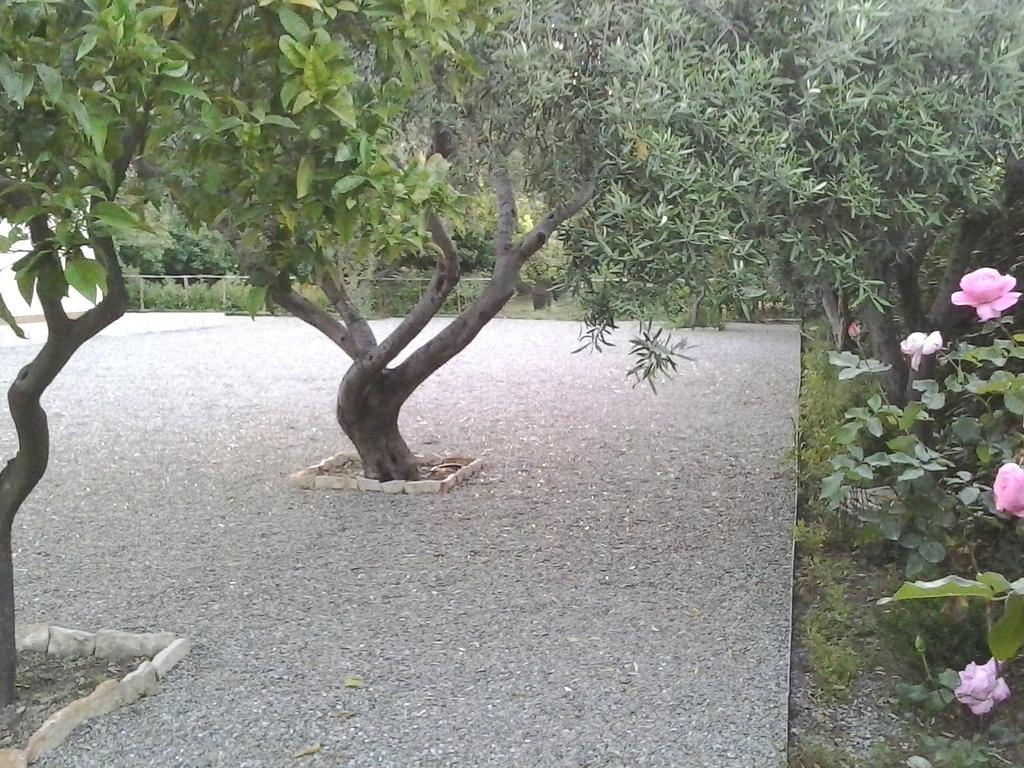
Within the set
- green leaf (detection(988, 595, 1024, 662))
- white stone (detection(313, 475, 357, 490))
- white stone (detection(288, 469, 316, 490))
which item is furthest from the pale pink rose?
white stone (detection(288, 469, 316, 490))

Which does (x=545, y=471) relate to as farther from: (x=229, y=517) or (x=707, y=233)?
(x=707, y=233)

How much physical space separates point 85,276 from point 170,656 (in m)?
1.92

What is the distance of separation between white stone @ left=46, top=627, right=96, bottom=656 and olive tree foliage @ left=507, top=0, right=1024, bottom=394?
2201 mm

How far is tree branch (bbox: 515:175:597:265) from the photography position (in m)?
4.06

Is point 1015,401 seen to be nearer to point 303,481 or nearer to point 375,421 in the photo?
point 375,421

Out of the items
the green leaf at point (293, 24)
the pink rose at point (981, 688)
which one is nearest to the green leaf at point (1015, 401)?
the pink rose at point (981, 688)

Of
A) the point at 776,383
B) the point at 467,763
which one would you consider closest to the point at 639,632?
the point at 467,763

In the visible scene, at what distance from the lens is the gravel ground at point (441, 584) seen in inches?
114

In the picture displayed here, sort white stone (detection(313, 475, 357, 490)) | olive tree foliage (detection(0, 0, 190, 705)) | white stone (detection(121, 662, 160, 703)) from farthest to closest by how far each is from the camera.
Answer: white stone (detection(313, 475, 357, 490))
white stone (detection(121, 662, 160, 703))
olive tree foliage (detection(0, 0, 190, 705))

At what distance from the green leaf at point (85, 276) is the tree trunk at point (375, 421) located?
4.17 metres

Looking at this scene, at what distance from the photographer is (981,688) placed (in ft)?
8.35

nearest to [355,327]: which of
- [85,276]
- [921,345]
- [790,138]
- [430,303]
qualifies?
[430,303]

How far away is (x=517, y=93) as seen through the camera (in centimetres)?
407

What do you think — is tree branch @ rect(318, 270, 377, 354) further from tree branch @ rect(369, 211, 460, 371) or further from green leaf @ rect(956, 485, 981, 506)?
green leaf @ rect(956, 485, 981, 506)
